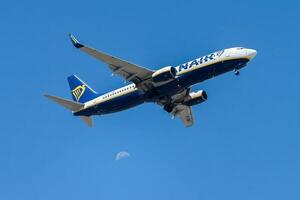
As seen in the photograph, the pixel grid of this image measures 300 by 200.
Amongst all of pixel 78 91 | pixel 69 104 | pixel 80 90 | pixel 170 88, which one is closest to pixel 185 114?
pixel 170 88

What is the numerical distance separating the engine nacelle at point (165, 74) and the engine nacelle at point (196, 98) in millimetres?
9442

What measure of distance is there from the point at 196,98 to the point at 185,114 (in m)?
6.09

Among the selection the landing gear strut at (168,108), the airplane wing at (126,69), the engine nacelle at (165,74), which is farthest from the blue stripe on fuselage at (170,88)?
the landing gear strut at (168,108)

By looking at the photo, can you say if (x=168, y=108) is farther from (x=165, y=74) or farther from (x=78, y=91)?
(x=78, y=91)

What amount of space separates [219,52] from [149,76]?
8940mm

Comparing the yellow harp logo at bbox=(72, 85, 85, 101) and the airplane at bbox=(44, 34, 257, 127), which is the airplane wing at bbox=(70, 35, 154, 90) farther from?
the yellow harp logo at bbox=(72, 85, 85, 101)

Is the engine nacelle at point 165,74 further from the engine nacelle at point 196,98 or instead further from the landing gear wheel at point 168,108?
the landing gear wheel at point 168,108

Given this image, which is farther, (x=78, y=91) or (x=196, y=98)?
(x=78, y=91)

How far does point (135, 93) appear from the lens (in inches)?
3588

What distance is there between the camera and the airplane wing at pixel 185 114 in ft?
332

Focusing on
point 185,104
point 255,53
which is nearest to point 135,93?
point 185,104

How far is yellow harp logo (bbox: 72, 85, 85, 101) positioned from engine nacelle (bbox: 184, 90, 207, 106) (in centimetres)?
1476

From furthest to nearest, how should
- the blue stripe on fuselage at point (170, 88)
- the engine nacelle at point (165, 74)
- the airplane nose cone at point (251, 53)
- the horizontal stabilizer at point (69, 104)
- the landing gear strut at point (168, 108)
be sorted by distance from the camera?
1. the landing gear strut at point (168, 108)
2. the horizontal stabilizer at point (69, 104)
3. the airplane nose cone at point (251, 53)
4. the blue stripe on fuselage at point (170, 88)
5. the engine nacelle at point (165, 74)

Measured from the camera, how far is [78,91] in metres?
102
